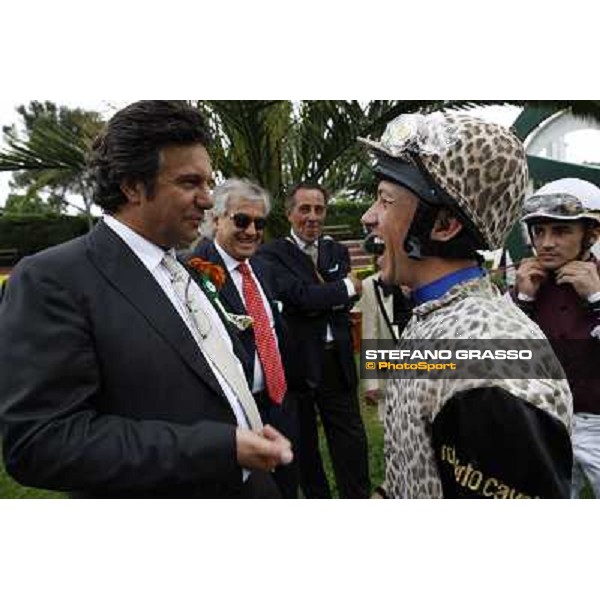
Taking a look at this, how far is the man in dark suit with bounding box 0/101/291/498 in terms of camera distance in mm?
1163

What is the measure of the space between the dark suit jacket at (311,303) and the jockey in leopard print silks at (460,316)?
821 millimetres

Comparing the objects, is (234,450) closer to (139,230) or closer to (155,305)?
(155,305)

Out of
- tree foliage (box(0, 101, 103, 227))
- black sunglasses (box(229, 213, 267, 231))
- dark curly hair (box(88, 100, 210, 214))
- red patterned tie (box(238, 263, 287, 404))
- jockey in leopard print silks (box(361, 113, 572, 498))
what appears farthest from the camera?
red patterned tie (box(238, 263, 287, 404))

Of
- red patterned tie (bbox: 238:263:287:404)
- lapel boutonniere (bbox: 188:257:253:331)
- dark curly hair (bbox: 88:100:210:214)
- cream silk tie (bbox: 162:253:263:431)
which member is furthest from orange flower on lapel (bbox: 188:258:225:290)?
red patterned tie (bbox: 238:263:287:404)

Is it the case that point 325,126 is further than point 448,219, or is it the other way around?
point 325,126

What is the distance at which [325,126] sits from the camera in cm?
201

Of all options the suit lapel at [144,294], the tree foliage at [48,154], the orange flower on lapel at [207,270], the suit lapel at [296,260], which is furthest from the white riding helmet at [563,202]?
the tree foliage at [48,154]

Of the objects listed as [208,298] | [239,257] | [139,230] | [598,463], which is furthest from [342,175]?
[598,463]

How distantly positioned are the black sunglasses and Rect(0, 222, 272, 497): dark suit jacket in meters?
0.81

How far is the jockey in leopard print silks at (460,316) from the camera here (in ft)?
3.50

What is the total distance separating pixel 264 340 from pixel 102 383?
1.03 meters

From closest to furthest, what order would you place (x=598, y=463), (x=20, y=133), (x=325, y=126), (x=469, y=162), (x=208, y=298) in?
(x=469, y=162), (x=208, y=298), (x=20, y=133), (x=325, y=126), (x=598, y=463)

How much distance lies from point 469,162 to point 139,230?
25.8 inches

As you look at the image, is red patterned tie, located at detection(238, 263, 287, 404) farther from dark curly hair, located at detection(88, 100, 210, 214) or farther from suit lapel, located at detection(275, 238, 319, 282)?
dark curly hair, located at detection(88, 100, 210, 214)
